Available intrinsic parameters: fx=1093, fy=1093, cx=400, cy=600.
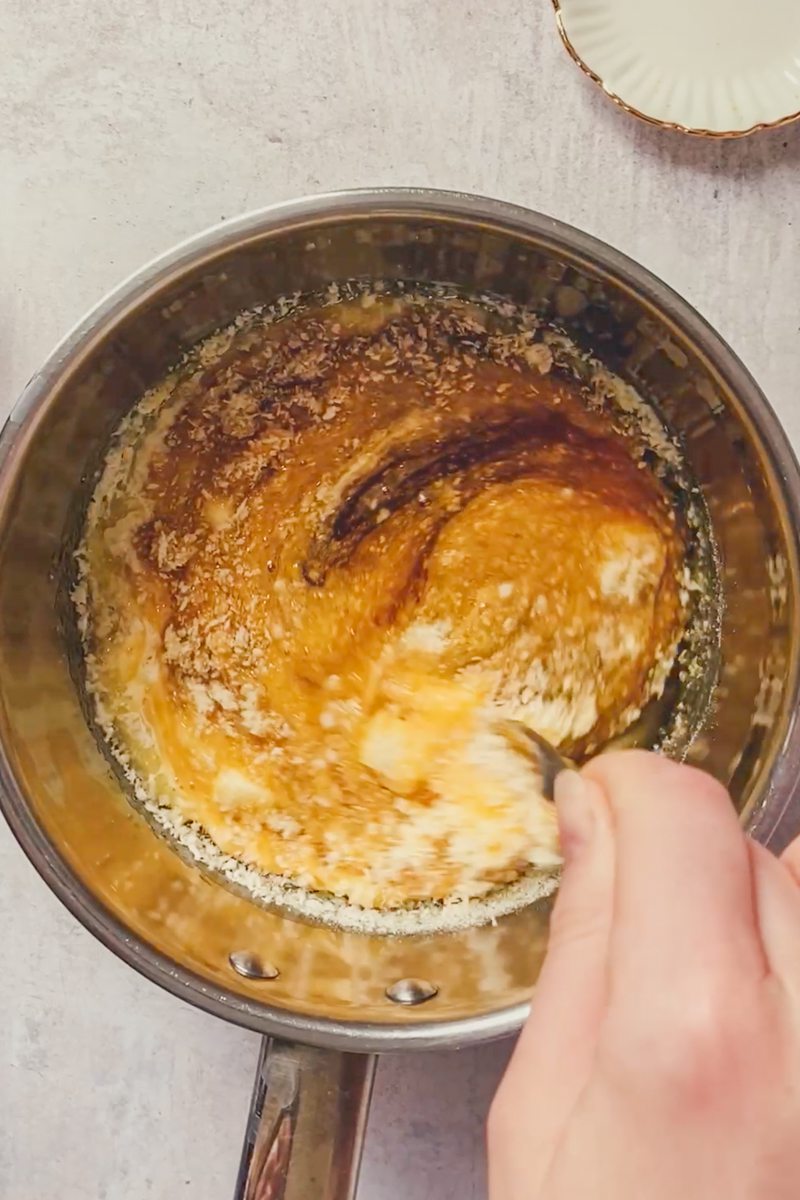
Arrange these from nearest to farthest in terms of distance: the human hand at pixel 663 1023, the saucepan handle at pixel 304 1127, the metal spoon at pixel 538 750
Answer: the human hand at pixel 663 1023 → the saucepan handle at pixel 304 1127 → the metal spoon at pixel 538 750

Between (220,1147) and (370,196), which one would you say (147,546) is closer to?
(370,196)

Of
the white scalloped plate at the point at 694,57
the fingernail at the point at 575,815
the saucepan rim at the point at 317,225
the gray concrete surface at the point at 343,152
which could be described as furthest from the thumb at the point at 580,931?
the white scalloped plate at the point at 694,57

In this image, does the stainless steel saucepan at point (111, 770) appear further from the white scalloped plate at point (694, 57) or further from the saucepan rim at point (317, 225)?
the white scalloped plate at point (694, 57)

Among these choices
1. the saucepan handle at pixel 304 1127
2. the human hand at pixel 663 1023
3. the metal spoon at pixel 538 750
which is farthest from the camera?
the metal spoon at pixel 538 750

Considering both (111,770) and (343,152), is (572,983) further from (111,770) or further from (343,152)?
(343,152)

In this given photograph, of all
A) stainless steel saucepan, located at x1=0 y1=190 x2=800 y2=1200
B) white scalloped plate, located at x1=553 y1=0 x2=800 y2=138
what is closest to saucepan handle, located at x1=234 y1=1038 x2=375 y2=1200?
stainless steel saucepan, located at x1=0 y1=190 x2=800 y2=1200

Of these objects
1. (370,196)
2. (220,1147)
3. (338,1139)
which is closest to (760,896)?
(338,1139)

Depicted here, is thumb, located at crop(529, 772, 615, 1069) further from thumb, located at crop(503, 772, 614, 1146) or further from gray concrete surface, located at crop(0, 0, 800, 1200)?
gray concrete surface, located at crop(0, 0, 800, 1200)
